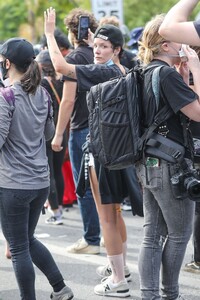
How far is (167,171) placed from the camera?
15.3 feet

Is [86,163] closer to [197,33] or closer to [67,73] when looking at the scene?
[67,73]

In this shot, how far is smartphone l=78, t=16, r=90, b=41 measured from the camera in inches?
249

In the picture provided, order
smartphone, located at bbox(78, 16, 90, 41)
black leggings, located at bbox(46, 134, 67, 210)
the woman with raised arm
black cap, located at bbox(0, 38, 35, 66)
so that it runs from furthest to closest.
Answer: black leggings, located at bbox(46, 134, 67, 210) < smartphone, located at bbox(78, 16, 90, 41) < the woman with raised arm < black cap, located at bbox(0, 38, 35, 66)

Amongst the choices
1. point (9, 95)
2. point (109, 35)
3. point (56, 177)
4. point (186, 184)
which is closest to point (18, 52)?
point (9, 95)

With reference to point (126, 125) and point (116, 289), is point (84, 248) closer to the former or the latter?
point (116, 289)

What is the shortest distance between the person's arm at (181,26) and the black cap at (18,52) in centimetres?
109

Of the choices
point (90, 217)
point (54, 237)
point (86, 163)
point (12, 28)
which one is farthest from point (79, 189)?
point (12, 28)

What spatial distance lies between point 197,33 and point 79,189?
7.18 feet

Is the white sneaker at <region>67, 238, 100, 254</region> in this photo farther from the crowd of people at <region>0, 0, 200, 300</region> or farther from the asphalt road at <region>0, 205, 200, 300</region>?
the crowd of people at <region>0, 0, 200, 300</region>

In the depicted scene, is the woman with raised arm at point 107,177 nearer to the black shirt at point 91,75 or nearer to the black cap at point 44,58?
the black shirt at point 91,75

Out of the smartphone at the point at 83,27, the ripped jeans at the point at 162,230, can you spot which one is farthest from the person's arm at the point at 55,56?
the ripped jeans at the point at 162,230

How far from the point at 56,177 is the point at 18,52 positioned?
372 centimetres

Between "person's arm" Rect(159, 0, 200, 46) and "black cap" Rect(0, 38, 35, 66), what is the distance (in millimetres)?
1094

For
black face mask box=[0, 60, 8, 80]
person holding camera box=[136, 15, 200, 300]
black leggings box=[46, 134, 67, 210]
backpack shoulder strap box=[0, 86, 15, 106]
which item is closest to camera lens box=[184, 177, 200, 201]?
person holding camera box=[136, 15, 200, 300]
